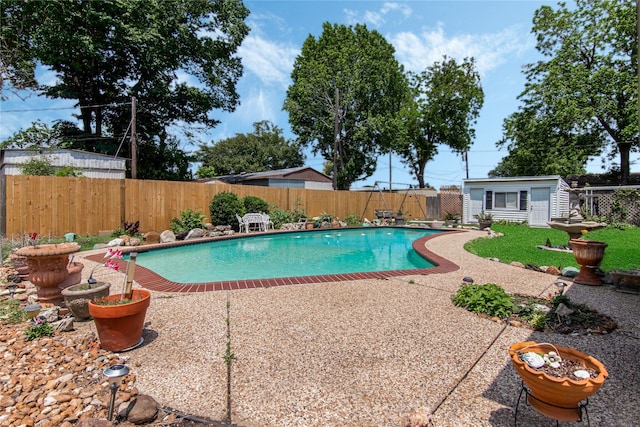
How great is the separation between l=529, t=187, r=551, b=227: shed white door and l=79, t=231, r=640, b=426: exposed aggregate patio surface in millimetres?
13814

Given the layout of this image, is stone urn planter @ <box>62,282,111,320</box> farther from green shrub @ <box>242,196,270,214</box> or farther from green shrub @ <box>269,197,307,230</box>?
green shrub @ <box>269,197,307,230</box>

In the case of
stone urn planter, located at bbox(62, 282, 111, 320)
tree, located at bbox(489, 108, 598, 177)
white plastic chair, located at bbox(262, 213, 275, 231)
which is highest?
tree, located at bbox(489, 108, 598, 177)

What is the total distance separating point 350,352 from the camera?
116 inches

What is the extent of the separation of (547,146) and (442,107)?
1027 centimetres

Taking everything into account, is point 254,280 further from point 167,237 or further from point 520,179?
point 520,179

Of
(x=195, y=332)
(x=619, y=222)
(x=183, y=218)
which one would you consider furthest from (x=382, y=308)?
(x=619, y=222)

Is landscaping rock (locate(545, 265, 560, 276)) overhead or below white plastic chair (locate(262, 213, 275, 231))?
below

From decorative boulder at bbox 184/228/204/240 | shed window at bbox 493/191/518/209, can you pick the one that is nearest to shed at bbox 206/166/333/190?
shed window at bbox 493/191/518/209

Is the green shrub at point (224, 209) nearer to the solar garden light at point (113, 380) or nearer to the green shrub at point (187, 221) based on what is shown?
the green shrub at point (187, 221)

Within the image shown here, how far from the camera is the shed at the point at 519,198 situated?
16234mm

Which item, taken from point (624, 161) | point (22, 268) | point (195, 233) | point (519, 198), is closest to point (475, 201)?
point (519, 198)

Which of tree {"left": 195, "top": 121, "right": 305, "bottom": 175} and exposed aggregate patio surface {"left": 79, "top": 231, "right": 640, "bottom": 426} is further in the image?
tree {"left": 195, "top": 121, "right": 305, "bottom": 175}

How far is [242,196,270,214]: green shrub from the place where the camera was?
14133 millimetres

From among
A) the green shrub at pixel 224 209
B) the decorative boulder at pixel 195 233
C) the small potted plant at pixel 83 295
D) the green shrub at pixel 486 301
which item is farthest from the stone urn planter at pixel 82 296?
the green shrub at pixel 224 209
